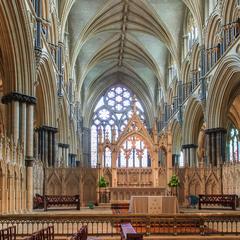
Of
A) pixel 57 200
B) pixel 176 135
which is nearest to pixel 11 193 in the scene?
pixel 57 200

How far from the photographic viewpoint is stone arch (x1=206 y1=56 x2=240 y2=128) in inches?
1119

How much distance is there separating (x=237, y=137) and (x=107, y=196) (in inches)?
811

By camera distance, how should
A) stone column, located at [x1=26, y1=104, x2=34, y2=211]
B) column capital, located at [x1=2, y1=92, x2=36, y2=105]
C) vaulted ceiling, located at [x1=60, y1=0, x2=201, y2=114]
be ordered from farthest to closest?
1. vaulted ceiling, located at [x1=60, y1=0, x2=201, y2=114]
2. stone column, located at [x1=26, y1=104, x2=34, y2=211]
3. column capital, located at [x1=2, y1=92, x2=36, y2=105]

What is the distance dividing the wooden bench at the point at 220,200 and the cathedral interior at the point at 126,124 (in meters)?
0.05

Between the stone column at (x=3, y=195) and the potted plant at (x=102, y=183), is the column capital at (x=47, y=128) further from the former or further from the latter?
the stone column at (x=3, y=195)

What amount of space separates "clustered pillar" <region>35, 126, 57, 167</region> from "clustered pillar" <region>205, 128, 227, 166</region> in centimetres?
947

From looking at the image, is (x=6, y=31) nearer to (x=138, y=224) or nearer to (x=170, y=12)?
(x=138, y=224)

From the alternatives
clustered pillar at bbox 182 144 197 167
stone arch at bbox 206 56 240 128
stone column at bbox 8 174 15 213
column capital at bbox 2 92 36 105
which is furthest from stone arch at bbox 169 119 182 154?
stone column at bbox 8 174 15 213

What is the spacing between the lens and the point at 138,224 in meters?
14.5

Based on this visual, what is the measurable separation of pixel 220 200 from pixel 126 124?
→ 6.83 meters

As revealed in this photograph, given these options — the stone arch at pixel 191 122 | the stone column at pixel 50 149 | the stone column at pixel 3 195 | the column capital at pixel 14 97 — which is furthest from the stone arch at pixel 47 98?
the stone arch at pixel 191 122

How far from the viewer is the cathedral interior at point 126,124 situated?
54.0ft

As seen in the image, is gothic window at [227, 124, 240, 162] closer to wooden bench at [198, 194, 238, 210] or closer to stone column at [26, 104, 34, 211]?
wooden bench at [198, 194, 238, 210]

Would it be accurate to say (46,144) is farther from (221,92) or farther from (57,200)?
(221,92)
